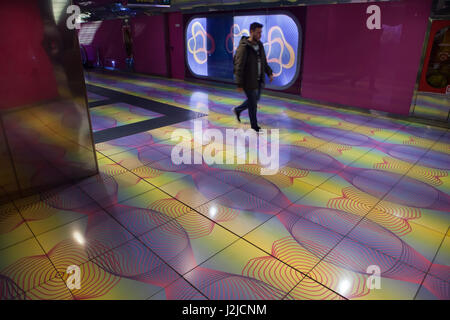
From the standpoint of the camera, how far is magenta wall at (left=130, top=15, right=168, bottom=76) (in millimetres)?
11125

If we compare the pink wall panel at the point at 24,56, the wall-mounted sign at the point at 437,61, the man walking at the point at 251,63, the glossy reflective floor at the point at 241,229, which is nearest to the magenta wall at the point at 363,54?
the wall-mounted sign at the point at 437,61

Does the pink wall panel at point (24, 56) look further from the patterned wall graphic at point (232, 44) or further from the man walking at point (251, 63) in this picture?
the patterned wall graphic at point (232, 44)

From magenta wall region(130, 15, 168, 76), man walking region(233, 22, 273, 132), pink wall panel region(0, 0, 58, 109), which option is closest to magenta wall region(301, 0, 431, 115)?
man walking region(233, 22, 273, 132)

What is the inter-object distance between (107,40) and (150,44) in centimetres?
337

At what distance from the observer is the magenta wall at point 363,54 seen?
563 cm

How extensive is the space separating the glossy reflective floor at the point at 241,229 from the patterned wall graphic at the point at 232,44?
3736mm

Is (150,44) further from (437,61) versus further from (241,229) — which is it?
(241,229)

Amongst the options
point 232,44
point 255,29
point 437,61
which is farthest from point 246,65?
point 232,44

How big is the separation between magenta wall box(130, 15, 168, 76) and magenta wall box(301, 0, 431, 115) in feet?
19.6

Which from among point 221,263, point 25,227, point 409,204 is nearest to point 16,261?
point 25,227

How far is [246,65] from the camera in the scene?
15.6 ft

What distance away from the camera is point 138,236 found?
2.62m

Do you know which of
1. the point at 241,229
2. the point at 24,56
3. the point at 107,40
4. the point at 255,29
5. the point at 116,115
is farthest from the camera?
the point at 107,40

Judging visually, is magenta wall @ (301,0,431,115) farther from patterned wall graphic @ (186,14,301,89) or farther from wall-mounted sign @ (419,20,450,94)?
patterned wall graphic @ (186,14,301,89)
